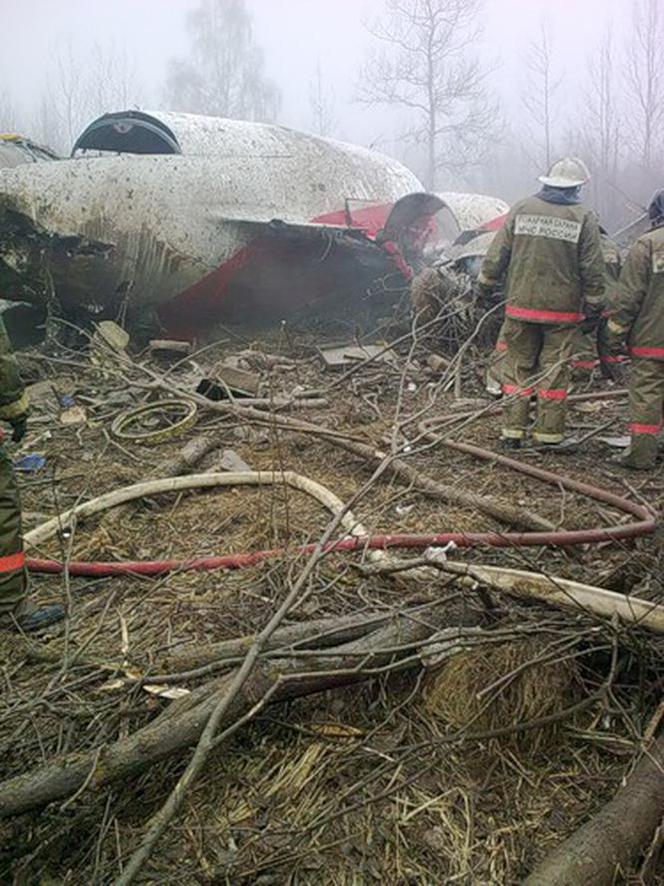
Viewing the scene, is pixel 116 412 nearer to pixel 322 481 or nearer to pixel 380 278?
pixel 322 481

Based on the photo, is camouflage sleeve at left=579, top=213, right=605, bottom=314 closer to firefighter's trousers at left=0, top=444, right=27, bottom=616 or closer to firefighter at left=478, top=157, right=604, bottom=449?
firefighter at left=478, top=157, right=604, bottom=449

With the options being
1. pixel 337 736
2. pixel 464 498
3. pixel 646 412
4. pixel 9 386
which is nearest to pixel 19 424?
pixel 9 386

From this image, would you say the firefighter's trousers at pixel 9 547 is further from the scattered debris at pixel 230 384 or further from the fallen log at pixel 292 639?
the scattered debris at pixel 230 384

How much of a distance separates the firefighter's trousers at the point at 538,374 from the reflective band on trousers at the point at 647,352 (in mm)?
446

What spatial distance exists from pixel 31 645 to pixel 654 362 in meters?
4.06

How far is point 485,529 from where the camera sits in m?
3.31

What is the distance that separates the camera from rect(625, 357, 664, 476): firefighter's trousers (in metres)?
4.37

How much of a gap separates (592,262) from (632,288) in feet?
1.32

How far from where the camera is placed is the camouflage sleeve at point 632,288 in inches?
173

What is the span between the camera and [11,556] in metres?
2.69

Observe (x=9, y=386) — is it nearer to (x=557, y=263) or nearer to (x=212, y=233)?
(x=557, y=263)

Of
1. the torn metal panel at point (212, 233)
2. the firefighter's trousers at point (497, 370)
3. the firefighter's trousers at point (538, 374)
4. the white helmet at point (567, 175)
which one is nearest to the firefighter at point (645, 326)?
the firefighter's trousers at point (538, 374)

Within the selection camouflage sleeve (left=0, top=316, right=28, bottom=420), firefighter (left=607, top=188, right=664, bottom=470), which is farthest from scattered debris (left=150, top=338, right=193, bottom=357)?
firefighter (left=607, top=188, right=664, bottom=470)

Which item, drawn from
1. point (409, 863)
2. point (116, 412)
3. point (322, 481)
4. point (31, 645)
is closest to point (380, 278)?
point (116, 412)
